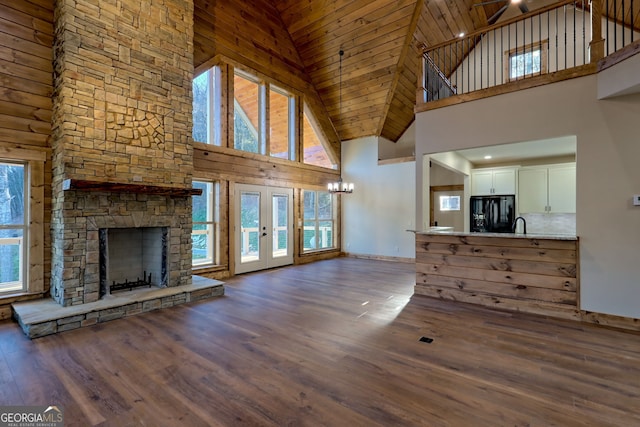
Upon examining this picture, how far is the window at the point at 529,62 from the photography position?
7.53 metres

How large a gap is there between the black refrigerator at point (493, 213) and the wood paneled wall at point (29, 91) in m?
8.02

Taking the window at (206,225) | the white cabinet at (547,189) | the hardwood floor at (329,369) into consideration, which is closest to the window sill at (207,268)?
the window at (206,225)

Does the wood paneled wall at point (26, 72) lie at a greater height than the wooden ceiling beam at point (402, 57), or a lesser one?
lesser

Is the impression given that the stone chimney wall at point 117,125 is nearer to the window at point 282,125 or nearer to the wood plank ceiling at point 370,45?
the window at point 282,125

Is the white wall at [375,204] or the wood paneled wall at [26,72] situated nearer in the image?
the wood paneled wall at [26,72]

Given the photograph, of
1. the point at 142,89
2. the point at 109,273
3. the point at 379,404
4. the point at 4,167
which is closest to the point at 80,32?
the point at 142,89

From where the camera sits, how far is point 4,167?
3996 mm

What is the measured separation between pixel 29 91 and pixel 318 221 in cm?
634

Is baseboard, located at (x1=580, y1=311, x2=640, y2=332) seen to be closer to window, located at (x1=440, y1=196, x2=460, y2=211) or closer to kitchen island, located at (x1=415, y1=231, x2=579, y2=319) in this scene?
kitchen island, located at (x1=415, y1=231, x2=579, y2=319)

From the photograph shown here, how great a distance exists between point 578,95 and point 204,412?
5.23 metres

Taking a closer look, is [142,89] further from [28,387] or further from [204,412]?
[204,412]

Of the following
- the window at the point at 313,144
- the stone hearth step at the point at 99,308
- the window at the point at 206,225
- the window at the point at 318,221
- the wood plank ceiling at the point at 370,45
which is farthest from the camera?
the window at the point at 313,144

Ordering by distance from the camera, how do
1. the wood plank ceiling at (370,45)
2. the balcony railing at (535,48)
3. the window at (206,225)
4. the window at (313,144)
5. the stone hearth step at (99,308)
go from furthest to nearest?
the window at (313,144)
the balcony railing at (535,48)
the wood plank ceiling at (370,45)
the window at (206,225)
the stone hearth step at (99,308)

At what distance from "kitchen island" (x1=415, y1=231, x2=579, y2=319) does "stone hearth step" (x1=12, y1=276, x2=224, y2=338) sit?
3.58m
